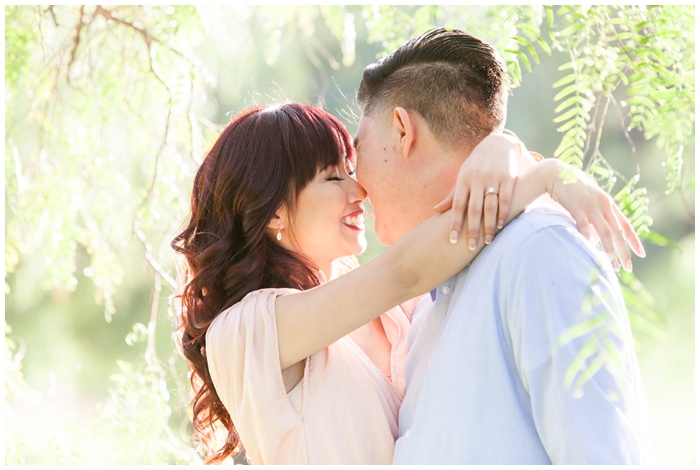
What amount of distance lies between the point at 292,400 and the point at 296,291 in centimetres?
25

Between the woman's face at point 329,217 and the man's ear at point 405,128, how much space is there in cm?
20

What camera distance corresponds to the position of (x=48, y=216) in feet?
11.1

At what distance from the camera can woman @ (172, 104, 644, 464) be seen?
1693 millimetres

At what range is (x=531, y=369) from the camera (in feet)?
4.48

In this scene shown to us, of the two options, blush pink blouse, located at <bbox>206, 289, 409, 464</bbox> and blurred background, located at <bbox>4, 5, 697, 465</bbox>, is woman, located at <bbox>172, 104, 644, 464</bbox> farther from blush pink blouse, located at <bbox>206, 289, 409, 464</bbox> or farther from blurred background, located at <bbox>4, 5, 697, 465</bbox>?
blurred background, located at <bbox>4, 5, 697, 465</bbox>

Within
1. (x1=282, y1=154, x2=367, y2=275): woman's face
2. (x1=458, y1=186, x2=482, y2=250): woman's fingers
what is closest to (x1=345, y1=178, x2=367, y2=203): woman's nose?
(x1=282, y1=154, x2=367, y2=275): woman's face

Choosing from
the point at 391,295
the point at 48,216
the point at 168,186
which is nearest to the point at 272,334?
the point at 391,295

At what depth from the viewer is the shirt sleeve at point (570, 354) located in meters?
1.30

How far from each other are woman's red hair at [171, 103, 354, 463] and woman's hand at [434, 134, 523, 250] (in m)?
0.55

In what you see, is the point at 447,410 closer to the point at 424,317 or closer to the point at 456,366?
the point at 456,366

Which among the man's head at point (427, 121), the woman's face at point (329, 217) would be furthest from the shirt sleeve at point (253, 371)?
the man's head at point (427, 121)

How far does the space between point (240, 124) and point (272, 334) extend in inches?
25.1

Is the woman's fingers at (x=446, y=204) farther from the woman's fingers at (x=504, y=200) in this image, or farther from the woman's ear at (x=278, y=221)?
the woman's ear at (x=278, y=221)

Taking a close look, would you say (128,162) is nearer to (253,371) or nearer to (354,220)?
(354,220)
